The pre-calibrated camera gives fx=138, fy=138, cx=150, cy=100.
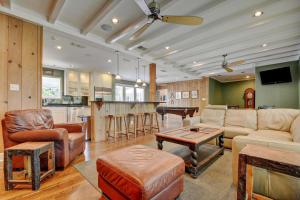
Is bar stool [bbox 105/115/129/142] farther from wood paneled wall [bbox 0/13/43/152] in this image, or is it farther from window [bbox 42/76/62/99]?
window [bbox 42/76/62/99]

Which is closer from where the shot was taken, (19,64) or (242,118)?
(19,64)

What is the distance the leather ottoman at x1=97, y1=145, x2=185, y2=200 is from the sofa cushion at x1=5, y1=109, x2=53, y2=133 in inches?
60.6

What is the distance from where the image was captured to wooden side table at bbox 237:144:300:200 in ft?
3.37

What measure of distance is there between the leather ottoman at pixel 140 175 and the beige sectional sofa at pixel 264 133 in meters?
0.76

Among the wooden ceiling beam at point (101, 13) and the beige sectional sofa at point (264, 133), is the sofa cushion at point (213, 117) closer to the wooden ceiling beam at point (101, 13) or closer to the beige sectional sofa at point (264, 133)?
the beige sectional sofa at point (264, 133)

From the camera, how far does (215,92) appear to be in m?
10.2

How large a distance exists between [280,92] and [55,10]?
339 inches

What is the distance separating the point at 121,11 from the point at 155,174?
9.73ft

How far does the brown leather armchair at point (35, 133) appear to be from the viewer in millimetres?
1945

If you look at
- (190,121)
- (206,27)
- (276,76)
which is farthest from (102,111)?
(276,76)

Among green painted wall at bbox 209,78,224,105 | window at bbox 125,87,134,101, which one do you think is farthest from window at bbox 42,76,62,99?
green painted wall at bbox 209,78,224,105

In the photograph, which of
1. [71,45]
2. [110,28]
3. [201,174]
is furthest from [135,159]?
[71,45]

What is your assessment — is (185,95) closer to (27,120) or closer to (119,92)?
(119,92)

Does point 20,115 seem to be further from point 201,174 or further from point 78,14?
point 201,174
